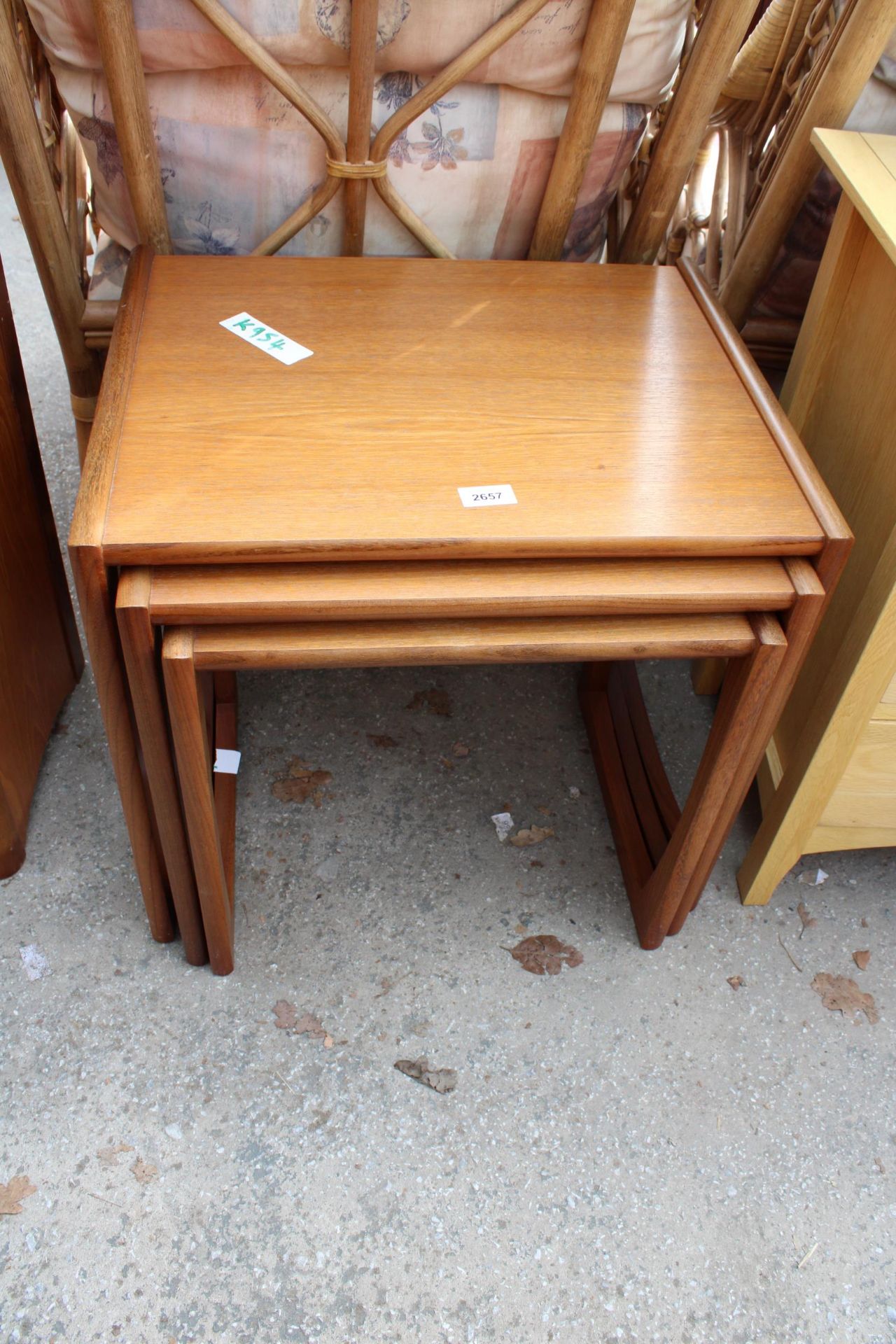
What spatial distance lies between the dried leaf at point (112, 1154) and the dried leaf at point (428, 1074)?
295mm

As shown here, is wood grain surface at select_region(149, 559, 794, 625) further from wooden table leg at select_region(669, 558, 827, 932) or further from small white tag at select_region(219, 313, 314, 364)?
small white tag at select_region(219, 313, 314, 364)

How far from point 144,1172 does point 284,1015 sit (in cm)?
22

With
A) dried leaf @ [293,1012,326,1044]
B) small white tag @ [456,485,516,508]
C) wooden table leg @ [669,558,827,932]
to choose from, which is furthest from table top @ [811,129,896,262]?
dried leaf @ [293,1012,326,1044]

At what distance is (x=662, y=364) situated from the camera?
3.95 ft

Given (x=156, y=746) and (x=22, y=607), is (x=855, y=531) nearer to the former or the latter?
(x=156, y=746)

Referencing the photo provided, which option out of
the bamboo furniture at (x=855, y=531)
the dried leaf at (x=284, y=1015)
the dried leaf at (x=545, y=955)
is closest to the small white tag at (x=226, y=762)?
the dried leaf at (x=284, y=1015)

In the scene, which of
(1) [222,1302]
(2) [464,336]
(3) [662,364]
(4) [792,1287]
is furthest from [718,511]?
(1) [222,1302]

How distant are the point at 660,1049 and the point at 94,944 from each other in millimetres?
680

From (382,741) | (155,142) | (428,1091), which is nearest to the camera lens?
(428,1091)

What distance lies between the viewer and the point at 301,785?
149cm

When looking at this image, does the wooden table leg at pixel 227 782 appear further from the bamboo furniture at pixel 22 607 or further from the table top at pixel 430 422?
the table top at pixel 430 422

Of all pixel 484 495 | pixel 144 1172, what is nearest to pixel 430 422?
pixel 484 495

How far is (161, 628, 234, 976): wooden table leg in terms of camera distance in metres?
0.94

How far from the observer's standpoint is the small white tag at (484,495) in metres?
0.99
